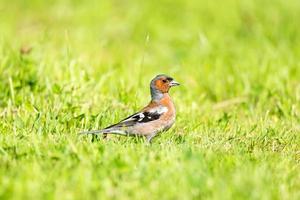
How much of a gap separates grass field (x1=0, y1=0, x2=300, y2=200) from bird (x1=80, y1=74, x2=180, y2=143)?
13 centimetres

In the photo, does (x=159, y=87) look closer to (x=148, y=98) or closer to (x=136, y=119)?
(x=136, y=119)

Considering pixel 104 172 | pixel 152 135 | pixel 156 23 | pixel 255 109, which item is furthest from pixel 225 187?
pixel 156 23

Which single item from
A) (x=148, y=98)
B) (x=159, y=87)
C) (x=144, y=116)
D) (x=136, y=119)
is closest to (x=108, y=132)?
(x=136, y=119)

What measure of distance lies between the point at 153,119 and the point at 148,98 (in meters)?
1.82

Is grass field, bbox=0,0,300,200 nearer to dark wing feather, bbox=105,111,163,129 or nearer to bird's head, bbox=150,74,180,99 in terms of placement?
dark wing feather, bbox=105,111,163,129

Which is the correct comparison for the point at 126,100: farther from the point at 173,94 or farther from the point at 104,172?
the point at 104,172

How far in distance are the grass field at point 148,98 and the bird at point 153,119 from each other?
0.13 m

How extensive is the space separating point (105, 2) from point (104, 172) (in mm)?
8964

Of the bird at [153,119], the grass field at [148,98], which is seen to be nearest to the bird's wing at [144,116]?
the bird at [153,119]

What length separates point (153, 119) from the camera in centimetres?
732

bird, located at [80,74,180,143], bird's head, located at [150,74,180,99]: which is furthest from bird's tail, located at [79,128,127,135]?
bird's head, located at [150,74,180,99]

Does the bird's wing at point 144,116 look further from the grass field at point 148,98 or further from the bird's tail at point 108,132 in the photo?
the grass field at point 148,98

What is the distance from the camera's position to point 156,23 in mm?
13352

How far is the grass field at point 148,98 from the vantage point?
5312mm
